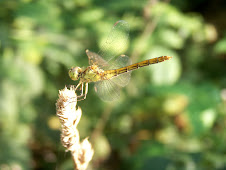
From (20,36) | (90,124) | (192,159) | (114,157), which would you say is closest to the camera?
(192,159)

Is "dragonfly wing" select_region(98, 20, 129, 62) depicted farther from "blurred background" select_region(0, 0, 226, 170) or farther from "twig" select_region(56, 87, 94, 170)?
"blurred background" select_region(0, 0, 226, 170)

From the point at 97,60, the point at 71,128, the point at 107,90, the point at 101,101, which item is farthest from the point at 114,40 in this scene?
the point at 101,101

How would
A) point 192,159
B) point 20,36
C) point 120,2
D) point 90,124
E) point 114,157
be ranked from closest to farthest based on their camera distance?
point 192,159
point 20,36
point 120,2
point 90,124
point 114,157

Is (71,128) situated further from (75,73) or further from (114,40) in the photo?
(114,40)

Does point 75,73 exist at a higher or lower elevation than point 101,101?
lower

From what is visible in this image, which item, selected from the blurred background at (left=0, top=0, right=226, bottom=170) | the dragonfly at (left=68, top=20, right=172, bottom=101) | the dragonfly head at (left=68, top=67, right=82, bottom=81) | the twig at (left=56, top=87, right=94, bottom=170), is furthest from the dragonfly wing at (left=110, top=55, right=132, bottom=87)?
the blurred background at (left=0, top=0, right=226, bottom=170)

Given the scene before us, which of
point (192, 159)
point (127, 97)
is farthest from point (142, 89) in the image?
point (192, 159)

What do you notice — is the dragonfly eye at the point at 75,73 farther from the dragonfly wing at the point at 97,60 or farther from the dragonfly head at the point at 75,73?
the dragonfly wing at the point at 97,60

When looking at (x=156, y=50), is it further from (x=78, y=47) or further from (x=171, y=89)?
(x=78, y=47)
